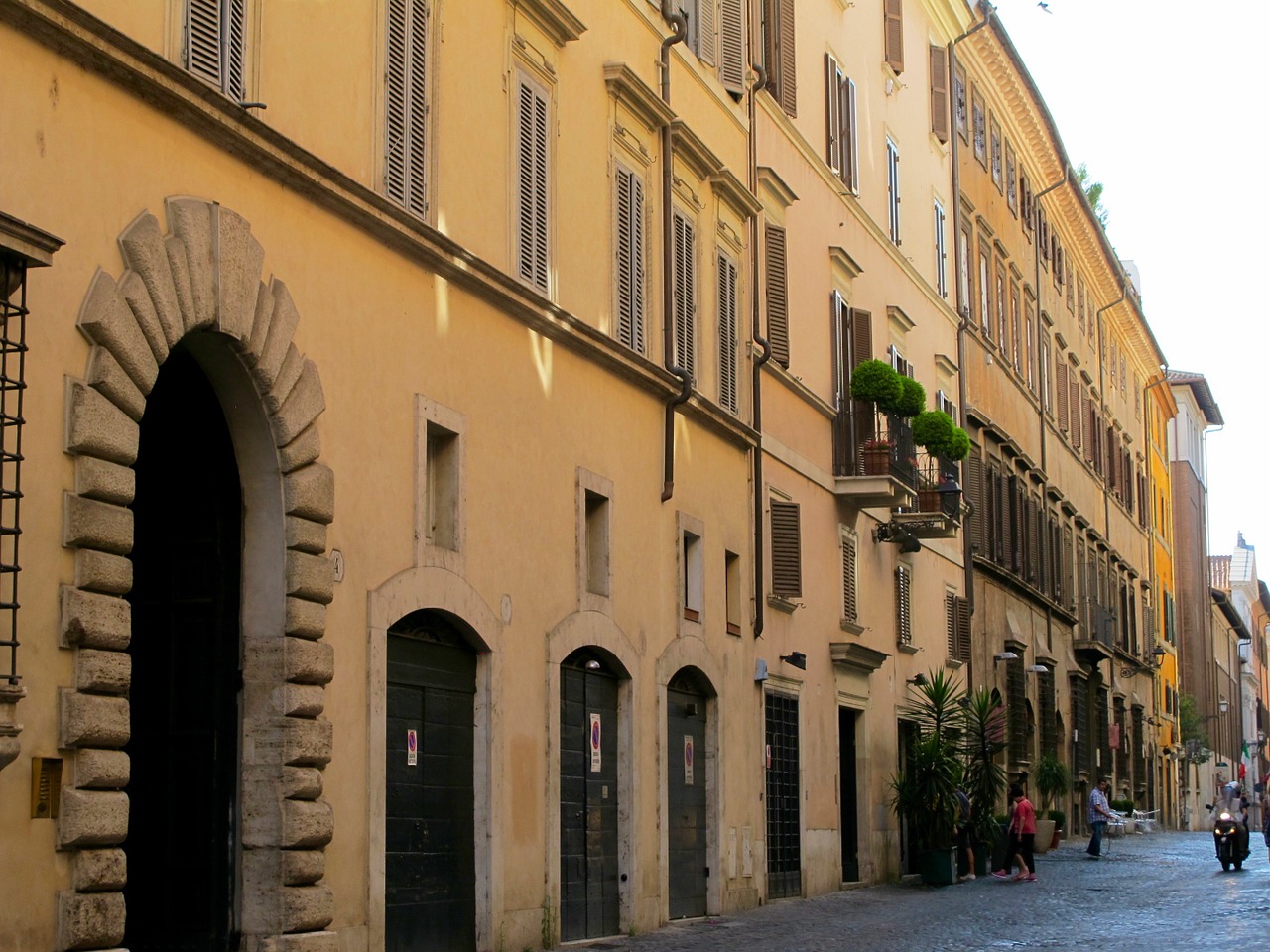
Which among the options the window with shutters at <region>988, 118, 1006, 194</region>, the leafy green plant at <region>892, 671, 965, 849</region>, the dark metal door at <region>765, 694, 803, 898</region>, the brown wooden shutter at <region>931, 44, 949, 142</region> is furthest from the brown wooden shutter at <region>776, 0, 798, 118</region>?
the window with shutters at <region>988, 118, 1006, 194</region>

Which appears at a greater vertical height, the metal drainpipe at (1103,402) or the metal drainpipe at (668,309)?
the metal drainpipe at (1103,402)

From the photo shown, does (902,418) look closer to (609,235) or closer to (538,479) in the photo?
(609,235)

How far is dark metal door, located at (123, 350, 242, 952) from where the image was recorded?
40.1ft

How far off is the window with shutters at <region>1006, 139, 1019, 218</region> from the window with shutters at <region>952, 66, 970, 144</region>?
513 cm

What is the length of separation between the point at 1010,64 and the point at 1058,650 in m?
13.4

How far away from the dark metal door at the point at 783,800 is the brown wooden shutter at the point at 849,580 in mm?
2951

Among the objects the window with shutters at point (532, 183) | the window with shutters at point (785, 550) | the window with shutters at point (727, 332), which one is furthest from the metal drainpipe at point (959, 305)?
the window with shutters at point (532, 183)

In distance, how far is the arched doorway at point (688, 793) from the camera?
20062 millimetres

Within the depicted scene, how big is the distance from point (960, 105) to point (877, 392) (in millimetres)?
13468

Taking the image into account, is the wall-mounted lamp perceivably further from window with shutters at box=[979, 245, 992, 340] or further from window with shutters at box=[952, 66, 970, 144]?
window with shutters at box=[952, 66, 970, 144]

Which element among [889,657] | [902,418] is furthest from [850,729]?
[902,418]

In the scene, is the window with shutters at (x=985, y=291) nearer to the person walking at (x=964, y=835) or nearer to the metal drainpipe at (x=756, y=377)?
the person walking at (x=964, y=835)

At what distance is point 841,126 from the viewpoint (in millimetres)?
28453

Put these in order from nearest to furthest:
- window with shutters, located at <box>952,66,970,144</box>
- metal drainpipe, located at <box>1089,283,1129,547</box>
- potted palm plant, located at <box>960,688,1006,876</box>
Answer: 1. potted palm plant, located at <box>960,688,1006,876</box>
2. window with shutters, located at <box>952,66,970,144</box>
3. metal drainpipe, located at <box>1089,283,1129,547</box>
